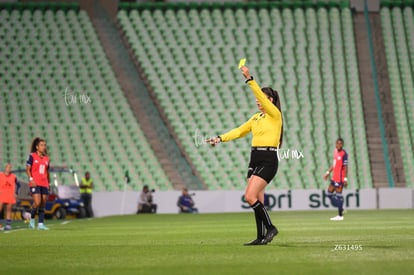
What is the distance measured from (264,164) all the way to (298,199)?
23816mm

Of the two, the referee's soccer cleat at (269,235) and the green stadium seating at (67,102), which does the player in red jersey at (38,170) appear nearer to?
the referee's soccer cleat at (269,235)

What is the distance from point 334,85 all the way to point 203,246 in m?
31.0

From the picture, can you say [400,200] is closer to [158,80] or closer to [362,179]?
[362,179]

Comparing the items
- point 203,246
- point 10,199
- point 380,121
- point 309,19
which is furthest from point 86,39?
point 203,246

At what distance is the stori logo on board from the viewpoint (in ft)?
121

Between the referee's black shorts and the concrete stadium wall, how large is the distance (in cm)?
2320

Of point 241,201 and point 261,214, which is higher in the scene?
point 241,201

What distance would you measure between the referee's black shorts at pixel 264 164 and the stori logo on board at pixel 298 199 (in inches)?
919

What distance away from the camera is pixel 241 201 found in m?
37.0

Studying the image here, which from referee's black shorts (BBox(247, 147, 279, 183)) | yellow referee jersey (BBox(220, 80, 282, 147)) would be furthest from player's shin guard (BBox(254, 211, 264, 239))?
yellow referee jersey (BBox(220, 80, 282, 147))

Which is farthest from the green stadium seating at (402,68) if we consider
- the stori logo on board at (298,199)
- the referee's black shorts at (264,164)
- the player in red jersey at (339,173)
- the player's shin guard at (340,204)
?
the referee's black shorts at (264,164)

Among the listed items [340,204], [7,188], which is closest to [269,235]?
[7,188]

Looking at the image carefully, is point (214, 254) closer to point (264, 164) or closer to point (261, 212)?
point (261, 212)

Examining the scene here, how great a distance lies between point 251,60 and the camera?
1747 inches
